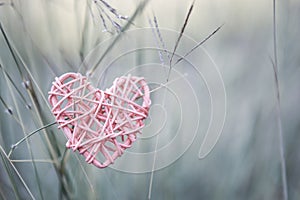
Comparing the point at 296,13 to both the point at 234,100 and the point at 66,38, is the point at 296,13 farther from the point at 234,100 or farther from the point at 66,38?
the point at 66,38

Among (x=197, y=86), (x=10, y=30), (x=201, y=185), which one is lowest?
(x=201, y=185)

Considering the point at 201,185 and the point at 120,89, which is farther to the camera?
the point at 201,185

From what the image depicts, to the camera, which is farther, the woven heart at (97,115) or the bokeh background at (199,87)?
the bokeh background at (199,87)

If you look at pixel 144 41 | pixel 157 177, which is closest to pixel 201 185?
pixel 157 177

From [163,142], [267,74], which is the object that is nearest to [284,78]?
[267,74]

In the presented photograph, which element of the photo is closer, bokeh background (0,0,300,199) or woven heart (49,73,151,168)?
woven heart (49,73,151,168)

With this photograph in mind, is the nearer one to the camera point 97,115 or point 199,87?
point 97,115

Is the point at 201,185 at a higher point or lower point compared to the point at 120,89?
lower
